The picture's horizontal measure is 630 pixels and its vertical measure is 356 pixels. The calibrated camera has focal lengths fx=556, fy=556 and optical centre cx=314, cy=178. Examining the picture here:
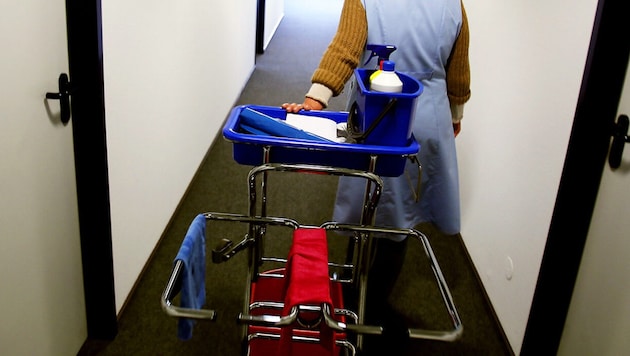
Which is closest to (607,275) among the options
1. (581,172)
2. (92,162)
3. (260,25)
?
(581,172)

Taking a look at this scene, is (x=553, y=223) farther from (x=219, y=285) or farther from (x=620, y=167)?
(x=219, y=285)

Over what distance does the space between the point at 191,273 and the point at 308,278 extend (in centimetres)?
24

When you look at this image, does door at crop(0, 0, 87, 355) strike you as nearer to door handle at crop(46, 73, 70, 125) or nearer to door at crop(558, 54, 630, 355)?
door handle at crop(46, 73, 70, 125)

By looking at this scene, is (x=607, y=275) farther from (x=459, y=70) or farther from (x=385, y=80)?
(x=385, y=80)

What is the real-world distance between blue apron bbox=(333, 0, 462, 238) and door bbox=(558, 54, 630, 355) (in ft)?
1.41

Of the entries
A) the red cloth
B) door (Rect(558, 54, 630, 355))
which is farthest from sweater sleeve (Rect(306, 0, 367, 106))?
door (Rect(558, 54, 630, 355))

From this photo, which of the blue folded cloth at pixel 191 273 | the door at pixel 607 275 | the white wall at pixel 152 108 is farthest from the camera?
the white wall at pixel 152 108

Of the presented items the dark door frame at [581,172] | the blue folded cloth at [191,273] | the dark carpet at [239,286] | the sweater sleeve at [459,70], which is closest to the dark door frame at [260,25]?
the dark carpet at [239,286]

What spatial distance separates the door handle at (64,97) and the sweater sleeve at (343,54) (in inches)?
25.8

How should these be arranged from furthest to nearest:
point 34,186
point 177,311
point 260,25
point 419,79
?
point 260,25, point 419,79, point 34,186, point 177,311

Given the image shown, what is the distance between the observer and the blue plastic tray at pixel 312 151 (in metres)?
1.18

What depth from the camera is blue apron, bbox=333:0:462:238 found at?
64.7 inches

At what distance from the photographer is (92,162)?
5.43ft

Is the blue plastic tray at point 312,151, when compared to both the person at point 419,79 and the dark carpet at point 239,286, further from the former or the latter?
the dark carpet at point 239,286
